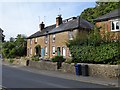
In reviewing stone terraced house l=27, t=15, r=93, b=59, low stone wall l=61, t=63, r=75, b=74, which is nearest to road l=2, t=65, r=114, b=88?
low stone wall l=61, t=63, r=75, b=74

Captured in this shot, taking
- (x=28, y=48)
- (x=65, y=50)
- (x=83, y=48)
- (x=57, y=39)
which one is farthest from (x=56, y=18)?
(x=83, y=48)

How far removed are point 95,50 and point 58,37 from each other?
20.8 metres

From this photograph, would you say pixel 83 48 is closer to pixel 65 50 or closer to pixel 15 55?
pixel 65 50

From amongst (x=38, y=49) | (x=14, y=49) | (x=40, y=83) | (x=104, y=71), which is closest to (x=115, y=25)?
(x=104, y=71)

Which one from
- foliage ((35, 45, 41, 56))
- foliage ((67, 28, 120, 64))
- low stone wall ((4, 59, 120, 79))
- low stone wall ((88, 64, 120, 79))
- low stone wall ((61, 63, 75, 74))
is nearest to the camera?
low stone wall ((88, 64, 120, 79))

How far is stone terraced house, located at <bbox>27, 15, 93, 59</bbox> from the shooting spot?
1651 inches

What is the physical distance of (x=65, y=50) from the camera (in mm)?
43062

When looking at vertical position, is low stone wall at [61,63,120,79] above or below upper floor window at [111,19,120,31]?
below

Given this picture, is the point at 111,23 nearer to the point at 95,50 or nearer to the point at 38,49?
the point at 95,50

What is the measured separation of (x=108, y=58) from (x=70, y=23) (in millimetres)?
21848

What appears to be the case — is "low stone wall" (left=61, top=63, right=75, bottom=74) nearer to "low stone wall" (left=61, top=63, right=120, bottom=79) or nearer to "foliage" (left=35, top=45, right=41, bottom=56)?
"low stone wall" (left=61, top=63, right=120, bottom=79)

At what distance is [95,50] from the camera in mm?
26078

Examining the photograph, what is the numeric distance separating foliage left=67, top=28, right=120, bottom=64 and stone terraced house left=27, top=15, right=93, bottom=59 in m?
8.55

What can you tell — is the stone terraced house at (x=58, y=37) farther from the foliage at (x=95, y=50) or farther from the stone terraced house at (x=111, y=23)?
the foliage at (x=95, y=50)
